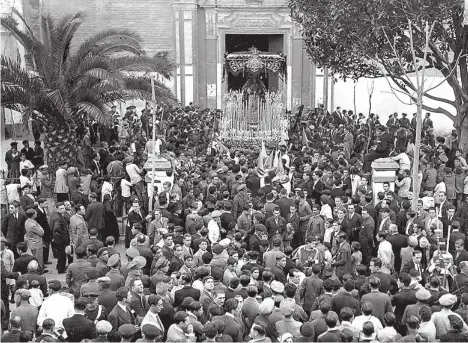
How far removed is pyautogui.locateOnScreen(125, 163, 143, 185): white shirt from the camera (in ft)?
61.3

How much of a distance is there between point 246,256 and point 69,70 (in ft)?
29.9

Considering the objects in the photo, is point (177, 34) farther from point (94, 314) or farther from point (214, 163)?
point (94, 314)

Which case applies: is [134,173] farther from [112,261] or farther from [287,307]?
[287,307]

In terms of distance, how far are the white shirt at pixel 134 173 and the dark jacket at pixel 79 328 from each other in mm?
8129

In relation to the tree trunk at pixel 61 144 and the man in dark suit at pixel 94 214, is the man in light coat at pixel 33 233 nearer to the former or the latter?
the man in dark suit at pixel 94 214

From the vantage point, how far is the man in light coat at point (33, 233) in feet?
50.8

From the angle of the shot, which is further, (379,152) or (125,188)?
(379,152)

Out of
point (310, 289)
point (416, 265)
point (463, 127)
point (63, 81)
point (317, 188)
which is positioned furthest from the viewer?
point (463, 127)

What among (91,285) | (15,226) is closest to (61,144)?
(15,226)

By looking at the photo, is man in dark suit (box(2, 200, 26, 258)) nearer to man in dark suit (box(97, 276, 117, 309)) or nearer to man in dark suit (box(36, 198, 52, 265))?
man in dark suit (box(36, 198, 52, 265))

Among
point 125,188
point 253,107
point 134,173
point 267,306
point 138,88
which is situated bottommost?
point 267,306

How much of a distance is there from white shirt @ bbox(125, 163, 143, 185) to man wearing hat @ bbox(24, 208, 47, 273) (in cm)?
324

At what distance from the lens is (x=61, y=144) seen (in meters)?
21.6

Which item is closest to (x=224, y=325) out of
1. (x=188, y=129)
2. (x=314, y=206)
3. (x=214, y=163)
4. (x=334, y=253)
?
(x=334, y=253)
